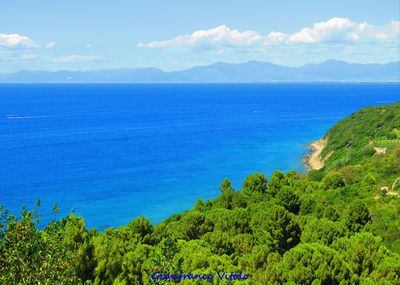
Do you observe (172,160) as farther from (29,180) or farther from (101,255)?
(101,255)

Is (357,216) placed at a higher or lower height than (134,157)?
higher

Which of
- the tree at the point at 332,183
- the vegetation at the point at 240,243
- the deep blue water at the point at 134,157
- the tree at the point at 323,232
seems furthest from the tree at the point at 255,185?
the deep blue water at the point at 134,157

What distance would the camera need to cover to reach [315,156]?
235ft

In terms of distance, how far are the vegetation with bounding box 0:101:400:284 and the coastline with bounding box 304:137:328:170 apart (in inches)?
1127

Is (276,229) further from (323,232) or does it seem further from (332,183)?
(332,183)

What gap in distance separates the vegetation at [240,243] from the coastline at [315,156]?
28616 mm

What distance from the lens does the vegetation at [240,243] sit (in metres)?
9.84

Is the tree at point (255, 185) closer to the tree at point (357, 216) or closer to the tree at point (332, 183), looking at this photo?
the tree at point (332, 183)

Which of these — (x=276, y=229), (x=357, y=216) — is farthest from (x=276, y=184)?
(x=276, y=229)

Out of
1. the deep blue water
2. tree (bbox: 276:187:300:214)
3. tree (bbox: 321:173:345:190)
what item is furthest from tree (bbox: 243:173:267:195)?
the deep blue water

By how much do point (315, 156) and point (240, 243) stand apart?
5368 centimetres

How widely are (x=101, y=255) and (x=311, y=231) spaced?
11085 mm

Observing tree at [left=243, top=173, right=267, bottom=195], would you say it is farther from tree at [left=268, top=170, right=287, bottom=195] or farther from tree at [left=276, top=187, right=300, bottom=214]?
tree at [left=276, top=187, right=300, bottom=214]

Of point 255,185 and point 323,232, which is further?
point 255,185
